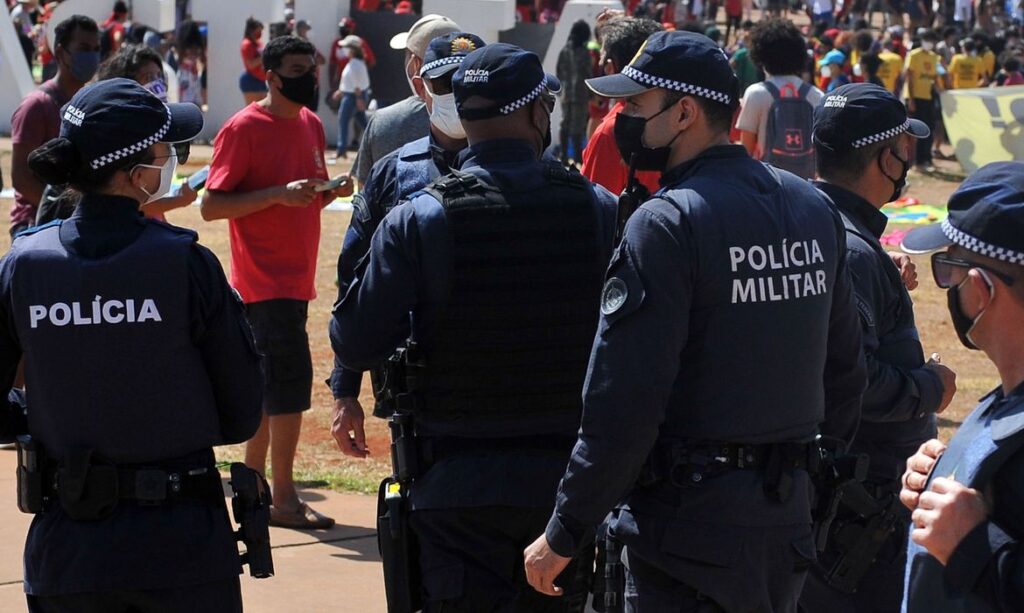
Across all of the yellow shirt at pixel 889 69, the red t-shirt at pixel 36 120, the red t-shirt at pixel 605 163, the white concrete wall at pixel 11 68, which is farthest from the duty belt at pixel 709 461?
the yellow shirt at pixel 889 69

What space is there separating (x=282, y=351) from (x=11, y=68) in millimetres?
17633

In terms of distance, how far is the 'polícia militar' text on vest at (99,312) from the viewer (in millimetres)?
3387

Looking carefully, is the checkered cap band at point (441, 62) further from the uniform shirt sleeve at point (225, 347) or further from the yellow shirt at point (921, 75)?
the yellow shirt at point (921, 75)

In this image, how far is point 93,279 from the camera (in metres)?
3.38

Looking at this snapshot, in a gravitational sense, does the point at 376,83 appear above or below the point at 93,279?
below

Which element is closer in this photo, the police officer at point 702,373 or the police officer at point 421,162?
the police officer at point 702,373

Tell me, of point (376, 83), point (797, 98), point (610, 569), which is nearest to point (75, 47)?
point (797, 98)

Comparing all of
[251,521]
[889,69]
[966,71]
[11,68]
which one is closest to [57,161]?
[251,521]

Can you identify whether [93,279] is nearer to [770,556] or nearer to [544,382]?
[544,382]

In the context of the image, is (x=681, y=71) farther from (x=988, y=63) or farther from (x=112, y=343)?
(x=988, y=63)

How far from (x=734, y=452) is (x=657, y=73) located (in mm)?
910

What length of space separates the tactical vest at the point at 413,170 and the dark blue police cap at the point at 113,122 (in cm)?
131

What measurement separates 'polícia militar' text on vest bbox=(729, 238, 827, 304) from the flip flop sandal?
138 inches

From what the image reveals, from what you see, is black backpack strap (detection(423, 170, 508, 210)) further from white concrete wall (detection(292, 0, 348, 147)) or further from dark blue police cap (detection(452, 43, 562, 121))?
white concrete wall (detection(292, 0, 348, 147))
